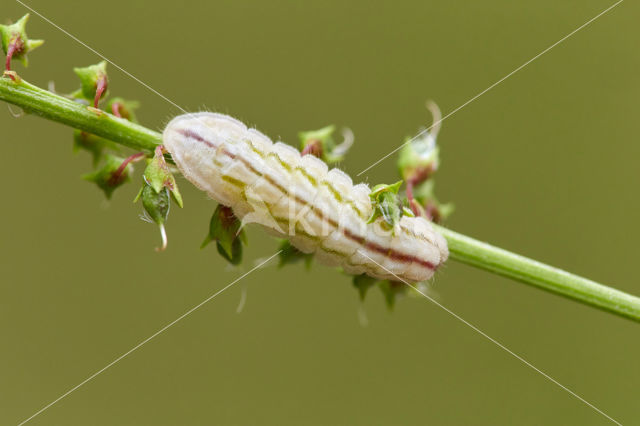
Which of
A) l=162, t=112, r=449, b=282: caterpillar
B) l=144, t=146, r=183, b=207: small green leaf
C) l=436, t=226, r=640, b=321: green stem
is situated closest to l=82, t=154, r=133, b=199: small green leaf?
l=162, t=112, r=449, b=282: caterpillar

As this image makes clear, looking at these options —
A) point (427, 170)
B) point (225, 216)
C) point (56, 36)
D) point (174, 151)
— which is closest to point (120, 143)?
point (174, 151)

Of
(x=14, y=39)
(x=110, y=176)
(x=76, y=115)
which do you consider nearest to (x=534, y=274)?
(x=110, y=176)

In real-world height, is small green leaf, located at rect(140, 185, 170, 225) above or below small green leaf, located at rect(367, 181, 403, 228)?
below

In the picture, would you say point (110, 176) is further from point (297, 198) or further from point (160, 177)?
point (297, 198)

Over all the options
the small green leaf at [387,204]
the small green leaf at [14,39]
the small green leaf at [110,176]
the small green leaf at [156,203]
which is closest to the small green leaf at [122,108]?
the small green leaf at [110,176]

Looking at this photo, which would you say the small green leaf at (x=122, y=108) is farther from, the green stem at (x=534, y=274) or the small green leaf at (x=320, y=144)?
the green stem at (x=534, y=274)

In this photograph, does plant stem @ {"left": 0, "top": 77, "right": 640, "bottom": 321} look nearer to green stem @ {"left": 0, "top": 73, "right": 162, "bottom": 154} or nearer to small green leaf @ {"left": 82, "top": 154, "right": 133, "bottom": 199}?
green stem @ {"left": 0, "top": 73, "right": 162, "bottom": 154}
